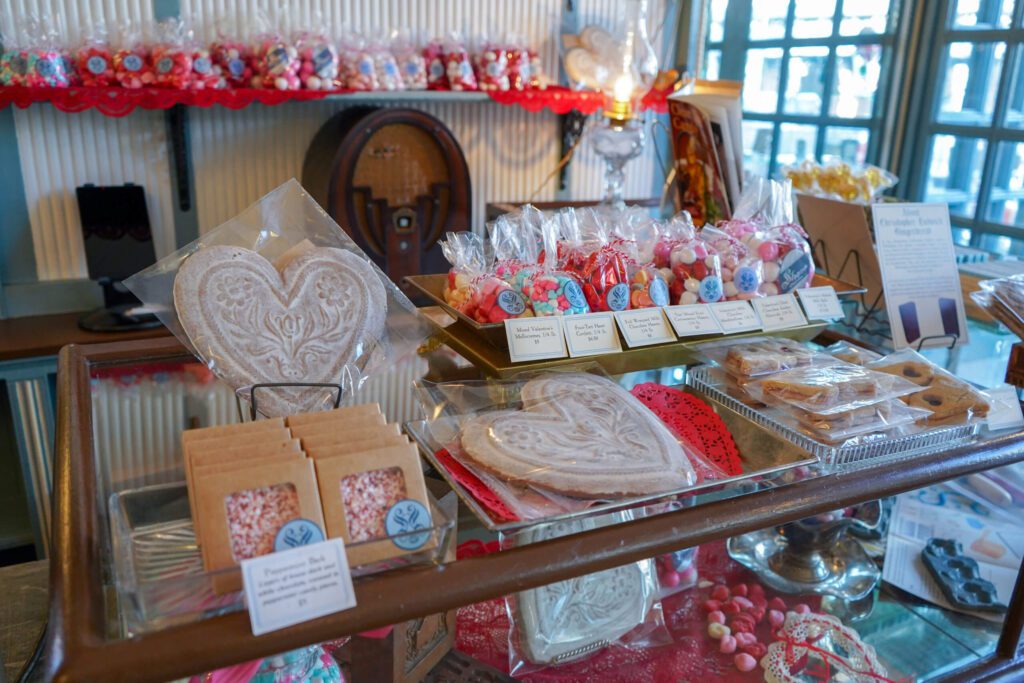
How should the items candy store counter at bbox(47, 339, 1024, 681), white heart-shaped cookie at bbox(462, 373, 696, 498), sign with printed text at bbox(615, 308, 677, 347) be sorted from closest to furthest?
candy store counter at bbox(47, 339, 1024, 681)
white heart-shaped cookie at bbox(462, 373, 696, 498)
sign with printed text at bbox(615, 308, 677, 347)

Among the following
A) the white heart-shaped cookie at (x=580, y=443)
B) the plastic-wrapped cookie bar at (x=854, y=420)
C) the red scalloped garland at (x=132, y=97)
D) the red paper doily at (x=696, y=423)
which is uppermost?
the red scalloped garland at (x=132, y=97)

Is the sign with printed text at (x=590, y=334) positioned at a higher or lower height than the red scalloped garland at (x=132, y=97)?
lower

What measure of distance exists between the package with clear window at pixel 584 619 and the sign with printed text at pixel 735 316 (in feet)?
1.18

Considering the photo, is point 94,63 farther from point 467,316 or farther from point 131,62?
point 467,316

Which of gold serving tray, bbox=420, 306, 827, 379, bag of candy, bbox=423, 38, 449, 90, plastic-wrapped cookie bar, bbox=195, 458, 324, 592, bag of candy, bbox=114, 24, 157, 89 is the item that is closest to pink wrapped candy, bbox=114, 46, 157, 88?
bag of candy, bbox=114, 24, 157, 89

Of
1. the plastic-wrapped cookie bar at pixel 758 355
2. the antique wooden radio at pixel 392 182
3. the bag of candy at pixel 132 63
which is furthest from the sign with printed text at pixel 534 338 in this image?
the bag of candy at pixel 132 63

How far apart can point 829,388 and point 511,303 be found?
1.35 ft

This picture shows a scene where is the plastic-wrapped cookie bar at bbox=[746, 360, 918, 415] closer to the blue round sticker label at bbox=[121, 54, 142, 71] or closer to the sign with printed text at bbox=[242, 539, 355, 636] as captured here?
the sign with printed text at bbox=[242, 539, 355, 636]

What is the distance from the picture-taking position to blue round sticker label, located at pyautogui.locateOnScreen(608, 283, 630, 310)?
112 centimetres

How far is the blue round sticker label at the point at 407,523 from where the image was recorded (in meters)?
0.65

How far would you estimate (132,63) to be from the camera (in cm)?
226

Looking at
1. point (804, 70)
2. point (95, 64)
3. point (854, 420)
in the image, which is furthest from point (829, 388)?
point (804, 70)

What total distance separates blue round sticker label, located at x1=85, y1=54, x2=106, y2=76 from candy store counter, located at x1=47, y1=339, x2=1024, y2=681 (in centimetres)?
156

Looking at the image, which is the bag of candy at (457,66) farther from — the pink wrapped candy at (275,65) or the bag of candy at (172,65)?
the bag of candy at (172,65)
